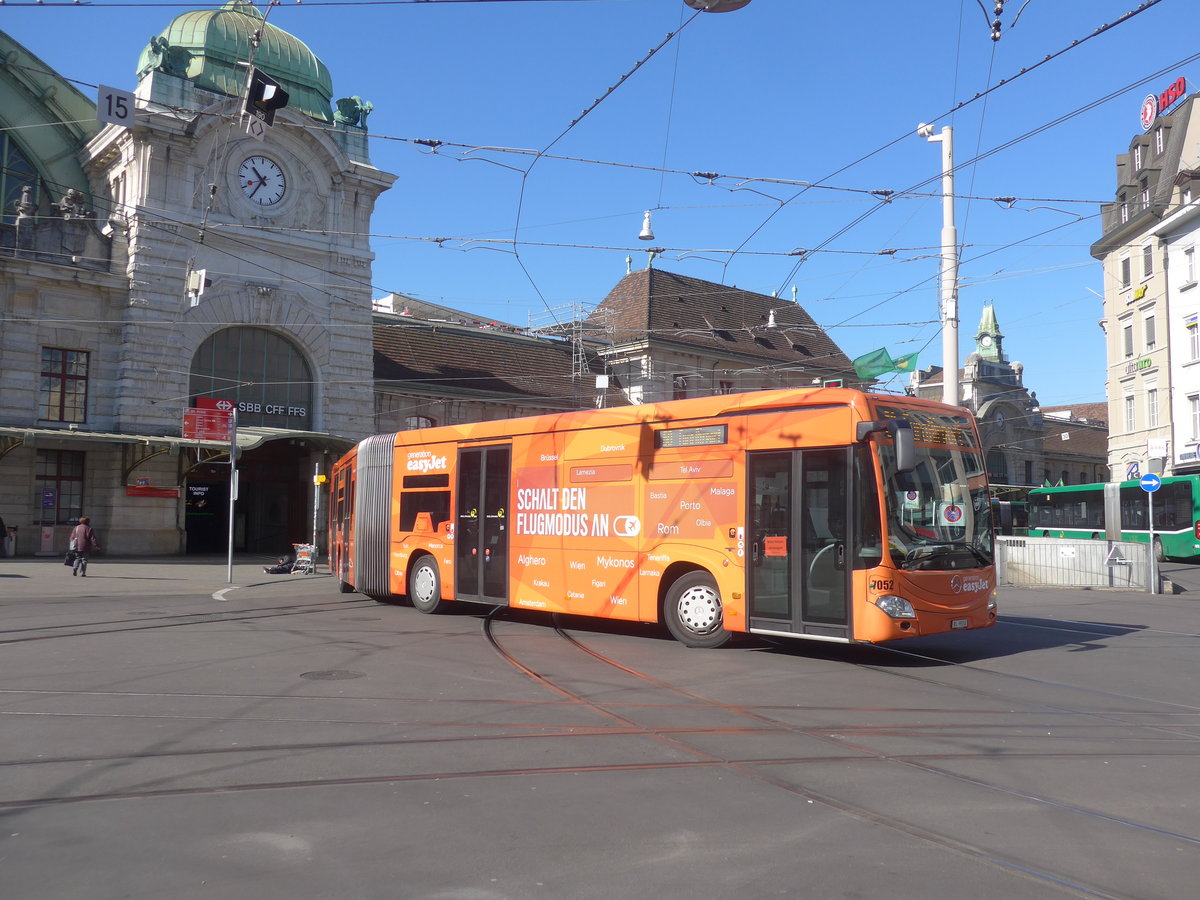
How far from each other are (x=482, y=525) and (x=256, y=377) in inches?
903

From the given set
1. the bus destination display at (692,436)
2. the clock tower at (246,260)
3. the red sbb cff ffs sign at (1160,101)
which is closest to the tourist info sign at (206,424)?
the clock tower at (246,260)

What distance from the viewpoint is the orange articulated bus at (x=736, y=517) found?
10.5 m

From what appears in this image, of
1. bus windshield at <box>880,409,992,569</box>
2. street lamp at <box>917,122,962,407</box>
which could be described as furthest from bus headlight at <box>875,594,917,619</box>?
street lamp at <box>917,122,962,407</box>

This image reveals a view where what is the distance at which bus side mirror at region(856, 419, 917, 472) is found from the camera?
9977 millimetres

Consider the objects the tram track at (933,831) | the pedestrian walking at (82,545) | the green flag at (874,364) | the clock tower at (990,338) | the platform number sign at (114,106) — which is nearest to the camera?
the tram track at (933,831)

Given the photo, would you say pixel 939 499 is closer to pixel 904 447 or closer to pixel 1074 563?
pixel 904 447

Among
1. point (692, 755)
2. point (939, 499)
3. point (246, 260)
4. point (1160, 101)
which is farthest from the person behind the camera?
point (1160, 101)

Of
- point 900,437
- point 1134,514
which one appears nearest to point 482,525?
point 900,437

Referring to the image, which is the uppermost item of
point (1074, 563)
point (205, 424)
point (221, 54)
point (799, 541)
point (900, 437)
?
point (221, 54)

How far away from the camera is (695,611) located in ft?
39.2

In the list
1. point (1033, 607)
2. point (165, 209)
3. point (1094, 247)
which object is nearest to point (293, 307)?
point (165, 209)

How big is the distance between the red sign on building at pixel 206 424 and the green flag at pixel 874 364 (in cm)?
1974

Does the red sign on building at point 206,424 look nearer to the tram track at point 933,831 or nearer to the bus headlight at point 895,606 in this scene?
the bus headlight at point 895,606

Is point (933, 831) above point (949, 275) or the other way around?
the other way around
